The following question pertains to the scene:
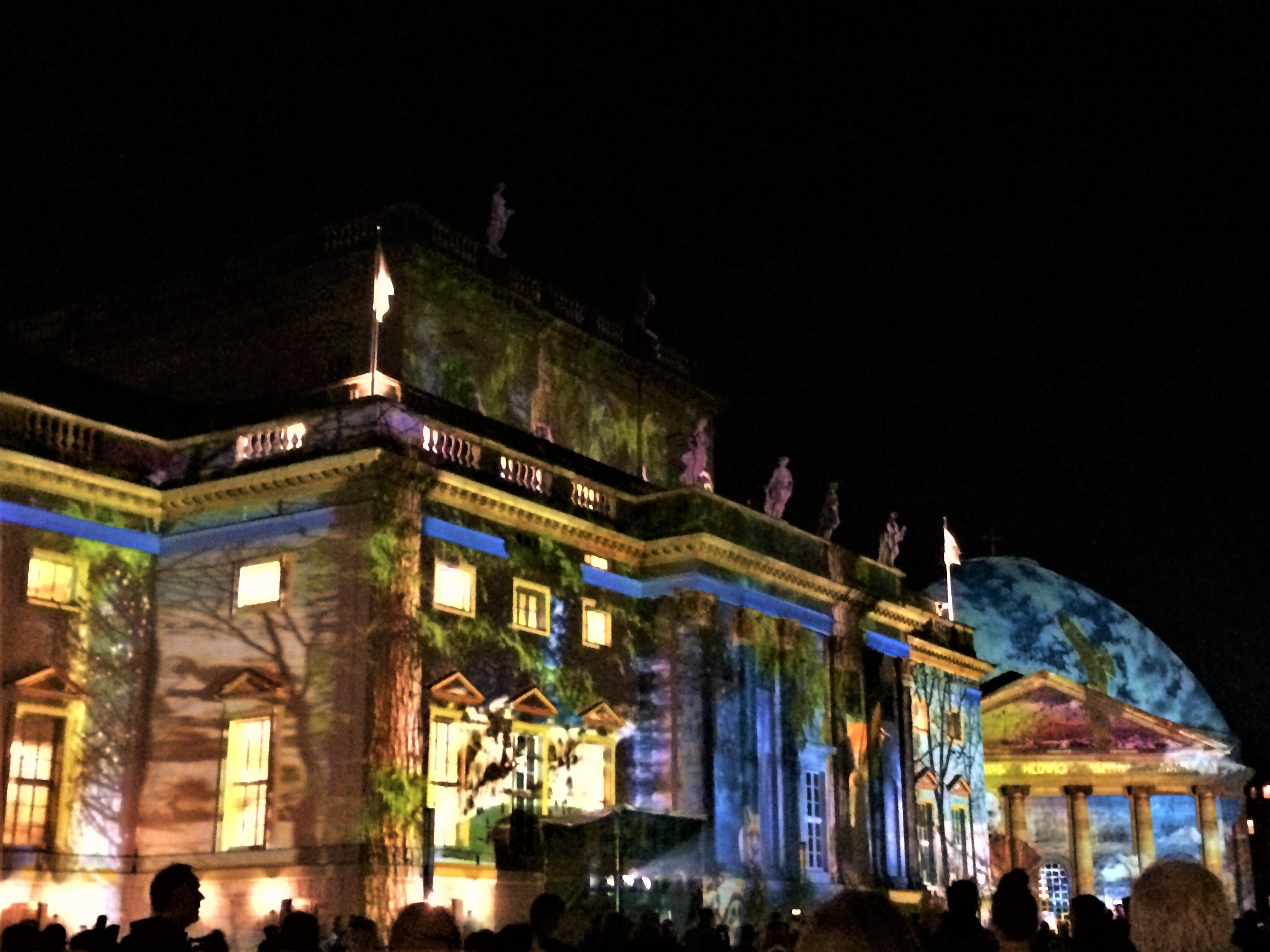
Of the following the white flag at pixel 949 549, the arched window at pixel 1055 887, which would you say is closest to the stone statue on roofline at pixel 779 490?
the white flag at pixel 949 549

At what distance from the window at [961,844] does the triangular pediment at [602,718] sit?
1813 centimetres

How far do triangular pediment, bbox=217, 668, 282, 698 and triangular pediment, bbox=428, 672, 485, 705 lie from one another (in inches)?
116

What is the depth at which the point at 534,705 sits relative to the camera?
32312mm

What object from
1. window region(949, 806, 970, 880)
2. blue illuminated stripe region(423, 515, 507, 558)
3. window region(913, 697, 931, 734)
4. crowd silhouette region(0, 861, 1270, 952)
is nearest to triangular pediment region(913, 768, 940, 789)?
window region(913, 697, 931, 734)

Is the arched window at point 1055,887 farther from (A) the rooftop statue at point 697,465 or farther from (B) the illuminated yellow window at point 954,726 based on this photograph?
(A) the rooftop statue at point 697,465

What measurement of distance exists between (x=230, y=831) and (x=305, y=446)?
7442 mm

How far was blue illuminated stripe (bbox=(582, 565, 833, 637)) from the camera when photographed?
1394 inches

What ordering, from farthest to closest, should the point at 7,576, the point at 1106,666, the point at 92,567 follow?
the point at 1106,666 → the point at 92,567 → the point at 7,576

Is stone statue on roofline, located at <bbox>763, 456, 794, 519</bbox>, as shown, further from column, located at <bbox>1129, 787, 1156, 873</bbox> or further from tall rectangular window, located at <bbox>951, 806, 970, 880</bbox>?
column, located at <bbox>1129, 787, 1156, 873</bbox>

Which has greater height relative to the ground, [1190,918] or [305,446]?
[305,446]

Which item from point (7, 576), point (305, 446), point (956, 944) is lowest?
point (956, 944)

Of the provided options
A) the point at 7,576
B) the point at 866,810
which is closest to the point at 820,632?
the point at 866,810

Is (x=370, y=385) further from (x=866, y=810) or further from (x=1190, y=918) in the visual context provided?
(x=1190, y=918)

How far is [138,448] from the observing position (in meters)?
31.2
